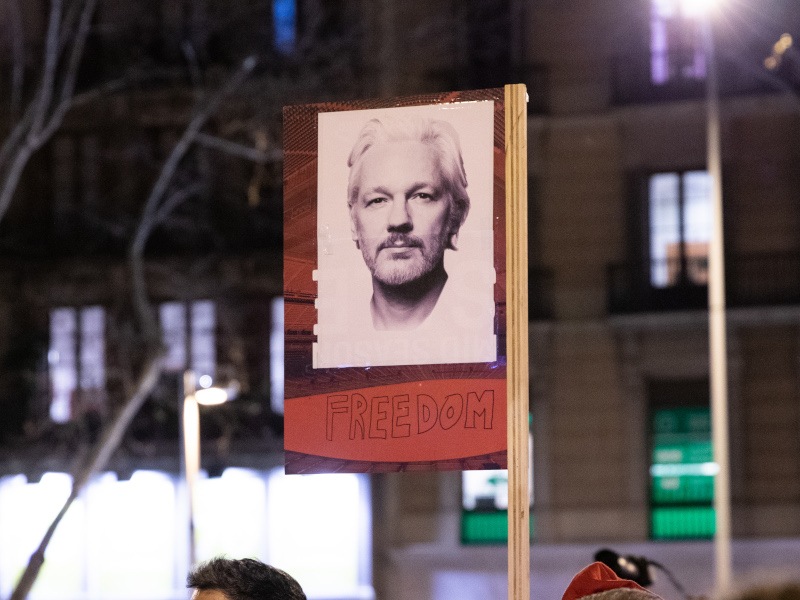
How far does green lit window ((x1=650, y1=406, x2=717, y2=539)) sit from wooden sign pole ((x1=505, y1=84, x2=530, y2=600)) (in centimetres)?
2059

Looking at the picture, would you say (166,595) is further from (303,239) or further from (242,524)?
(303,239)

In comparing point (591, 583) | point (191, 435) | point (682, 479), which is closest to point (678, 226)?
point (682, 479)

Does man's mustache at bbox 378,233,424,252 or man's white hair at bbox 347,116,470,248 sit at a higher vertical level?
man's white hair at bbox 347,116,470,248

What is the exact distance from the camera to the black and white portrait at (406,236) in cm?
389

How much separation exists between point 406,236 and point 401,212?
0.23 ft

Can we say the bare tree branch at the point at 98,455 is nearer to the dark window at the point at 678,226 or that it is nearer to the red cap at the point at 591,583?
the dark window at the point at 678,226

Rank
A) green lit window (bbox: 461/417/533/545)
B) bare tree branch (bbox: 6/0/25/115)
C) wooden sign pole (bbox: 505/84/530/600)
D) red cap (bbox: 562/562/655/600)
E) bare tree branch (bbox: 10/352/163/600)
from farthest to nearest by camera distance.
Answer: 1. green lit window (bbox: 461/417/533/545)
2. bare tree branch (bbox: 6/0/25/115)
3. bare tree branch (bbox: 10/352/163/600)
4. wooden sign pole (bbox: 505/84/530/600)
5. red cap (bbox: 562/562/655/600)

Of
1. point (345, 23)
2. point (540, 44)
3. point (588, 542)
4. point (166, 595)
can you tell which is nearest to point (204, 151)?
point (345, 23)

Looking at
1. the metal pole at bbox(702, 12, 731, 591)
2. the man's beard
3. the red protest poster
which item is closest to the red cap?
the red protest poster

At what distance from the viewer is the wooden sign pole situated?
3566mm

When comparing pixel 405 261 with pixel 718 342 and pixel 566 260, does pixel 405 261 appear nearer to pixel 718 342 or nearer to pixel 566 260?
pixel 718 342

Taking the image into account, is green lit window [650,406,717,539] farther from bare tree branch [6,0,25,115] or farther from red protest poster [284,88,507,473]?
red protest poster [284,88,507,473]

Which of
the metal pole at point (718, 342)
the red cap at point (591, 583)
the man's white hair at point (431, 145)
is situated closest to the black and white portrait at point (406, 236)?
the man's white hair at point (431, 145)

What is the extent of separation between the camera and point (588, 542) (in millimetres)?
23672
